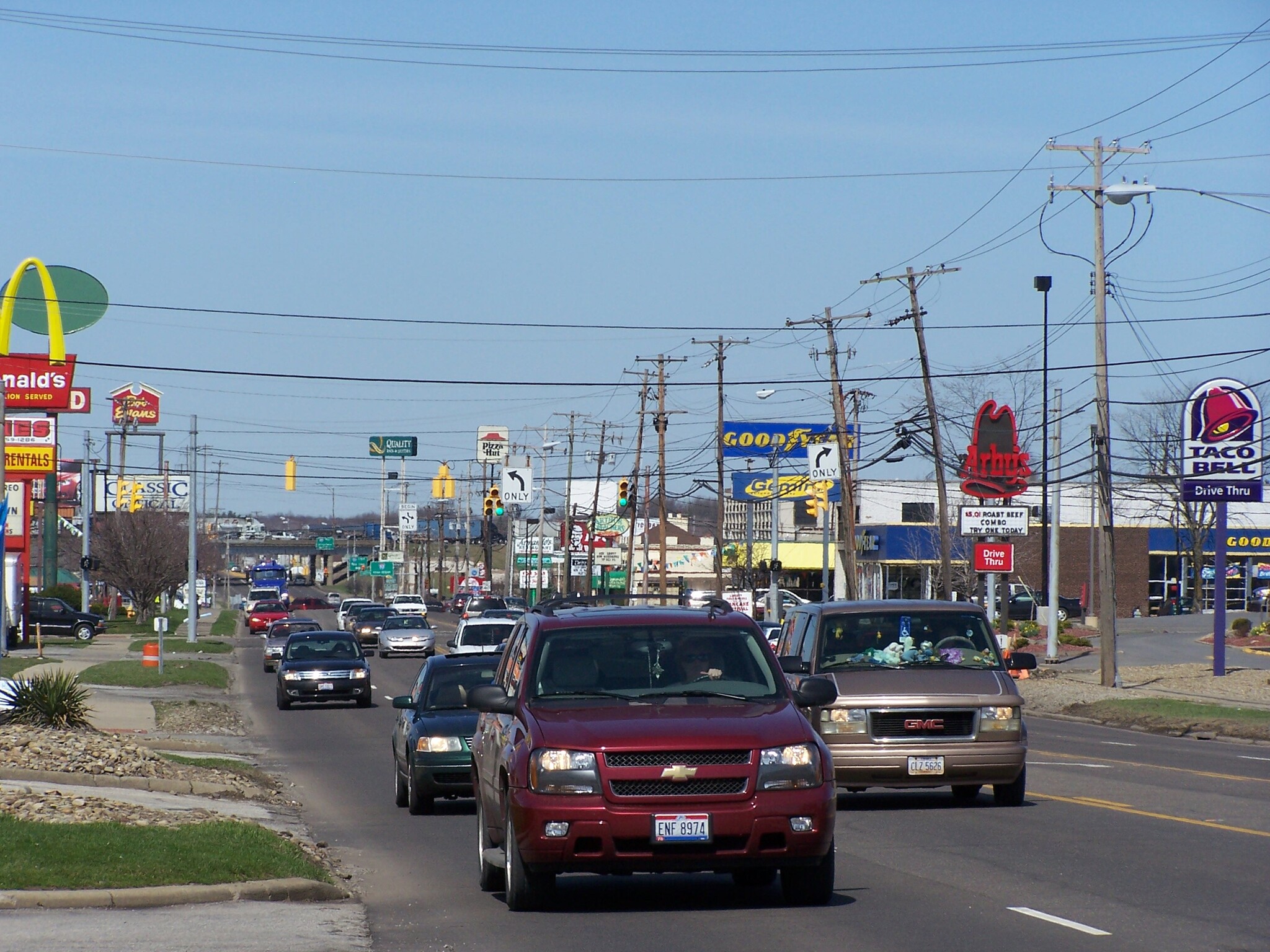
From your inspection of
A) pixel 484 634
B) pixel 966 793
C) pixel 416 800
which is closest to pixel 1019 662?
pixel 966 793

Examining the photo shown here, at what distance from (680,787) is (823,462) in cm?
4968

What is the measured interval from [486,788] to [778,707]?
2175 mm

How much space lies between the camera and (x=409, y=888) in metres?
11.3

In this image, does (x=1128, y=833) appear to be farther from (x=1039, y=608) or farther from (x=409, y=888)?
(x=1039, y=608)

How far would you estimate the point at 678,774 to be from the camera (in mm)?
9094

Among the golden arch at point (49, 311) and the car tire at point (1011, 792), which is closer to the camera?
the car tire at point (1011, 792)

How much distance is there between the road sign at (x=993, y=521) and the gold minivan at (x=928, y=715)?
2840cm

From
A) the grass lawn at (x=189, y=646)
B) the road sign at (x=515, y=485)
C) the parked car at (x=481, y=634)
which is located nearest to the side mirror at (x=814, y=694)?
the parked car at (x=481, y=634)

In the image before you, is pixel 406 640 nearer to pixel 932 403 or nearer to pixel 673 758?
pixel 932 403

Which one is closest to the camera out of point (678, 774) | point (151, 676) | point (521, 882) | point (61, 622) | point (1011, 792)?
point (678, 774)

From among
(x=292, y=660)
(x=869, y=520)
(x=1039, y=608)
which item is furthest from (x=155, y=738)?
(x=869, y=520)

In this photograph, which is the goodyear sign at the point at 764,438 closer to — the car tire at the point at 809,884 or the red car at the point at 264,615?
the red car at the point at 264,615

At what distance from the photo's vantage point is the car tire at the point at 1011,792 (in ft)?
50.1

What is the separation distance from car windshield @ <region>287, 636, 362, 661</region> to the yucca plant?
14171 millimetres
